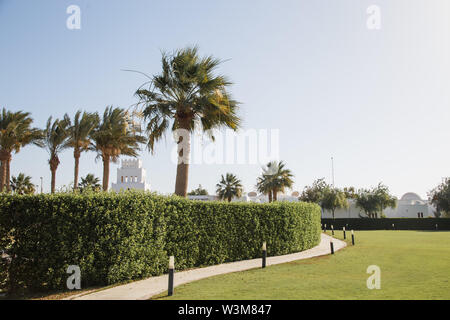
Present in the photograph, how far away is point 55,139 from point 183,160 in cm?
1450

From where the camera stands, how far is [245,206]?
1639 cm

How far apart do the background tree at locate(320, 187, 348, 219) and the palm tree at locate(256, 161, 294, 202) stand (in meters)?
14.4

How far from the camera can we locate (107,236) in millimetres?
10289

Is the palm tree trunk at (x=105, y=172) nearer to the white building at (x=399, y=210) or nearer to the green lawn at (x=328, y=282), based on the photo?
the green lawn at (x=328, y=282)

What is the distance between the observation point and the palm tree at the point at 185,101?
Answer: 626 inches

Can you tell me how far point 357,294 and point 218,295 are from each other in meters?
3.33

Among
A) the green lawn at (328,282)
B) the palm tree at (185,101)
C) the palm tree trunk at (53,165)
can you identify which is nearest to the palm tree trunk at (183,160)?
the palm tree at (185,101)

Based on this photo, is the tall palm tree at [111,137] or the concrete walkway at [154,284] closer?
the concrete walkway at [154,284]

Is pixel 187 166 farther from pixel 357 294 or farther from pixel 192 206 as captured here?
pixel 357 294

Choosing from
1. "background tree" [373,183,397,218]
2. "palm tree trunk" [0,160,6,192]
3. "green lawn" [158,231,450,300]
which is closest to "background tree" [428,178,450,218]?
"background tree" [373,183,397,218]

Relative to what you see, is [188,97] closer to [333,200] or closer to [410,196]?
[333,200]

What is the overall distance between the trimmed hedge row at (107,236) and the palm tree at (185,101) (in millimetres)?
3070

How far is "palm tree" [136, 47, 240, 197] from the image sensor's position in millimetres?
15906
